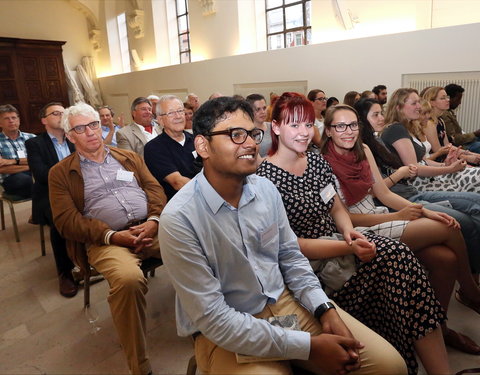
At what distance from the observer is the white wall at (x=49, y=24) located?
967 cm

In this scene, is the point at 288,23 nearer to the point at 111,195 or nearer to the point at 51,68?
the point at 111,195

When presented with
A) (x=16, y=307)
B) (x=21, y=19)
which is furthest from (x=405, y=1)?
(x=21, y=19)

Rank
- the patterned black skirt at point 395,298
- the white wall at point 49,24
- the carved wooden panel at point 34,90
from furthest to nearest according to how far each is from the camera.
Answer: the carved wooden panel at point 34,90, the white wall at point 49,24, the patterned black skirt at point 395,298

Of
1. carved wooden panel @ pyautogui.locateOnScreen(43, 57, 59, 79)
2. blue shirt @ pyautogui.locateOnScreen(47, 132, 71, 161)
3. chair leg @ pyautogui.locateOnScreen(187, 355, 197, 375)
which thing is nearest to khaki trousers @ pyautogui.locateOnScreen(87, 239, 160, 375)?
chair leg @ pyautogui.locateOnScreen(187, 355, 197, 375)

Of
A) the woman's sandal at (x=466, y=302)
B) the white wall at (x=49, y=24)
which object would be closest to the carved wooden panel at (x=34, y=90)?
the white wall at (x=49, y=24)

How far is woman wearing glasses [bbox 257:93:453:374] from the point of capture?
1389mm

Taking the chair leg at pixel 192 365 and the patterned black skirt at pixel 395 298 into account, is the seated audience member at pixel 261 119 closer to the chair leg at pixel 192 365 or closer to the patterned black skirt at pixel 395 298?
the patterned black skirt at pixel 395 298

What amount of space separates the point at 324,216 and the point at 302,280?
49 centimetres

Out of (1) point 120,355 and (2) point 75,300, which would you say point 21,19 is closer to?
(2) point 75,300

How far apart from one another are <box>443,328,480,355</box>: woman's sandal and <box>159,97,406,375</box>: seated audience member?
0.84 meters

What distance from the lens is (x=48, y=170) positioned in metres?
2.88

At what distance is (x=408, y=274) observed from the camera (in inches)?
56.6

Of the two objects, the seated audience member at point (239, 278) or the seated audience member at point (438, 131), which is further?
the seated audience member at point (438, 131)

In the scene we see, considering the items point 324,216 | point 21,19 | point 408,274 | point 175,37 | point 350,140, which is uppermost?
point 21,19
